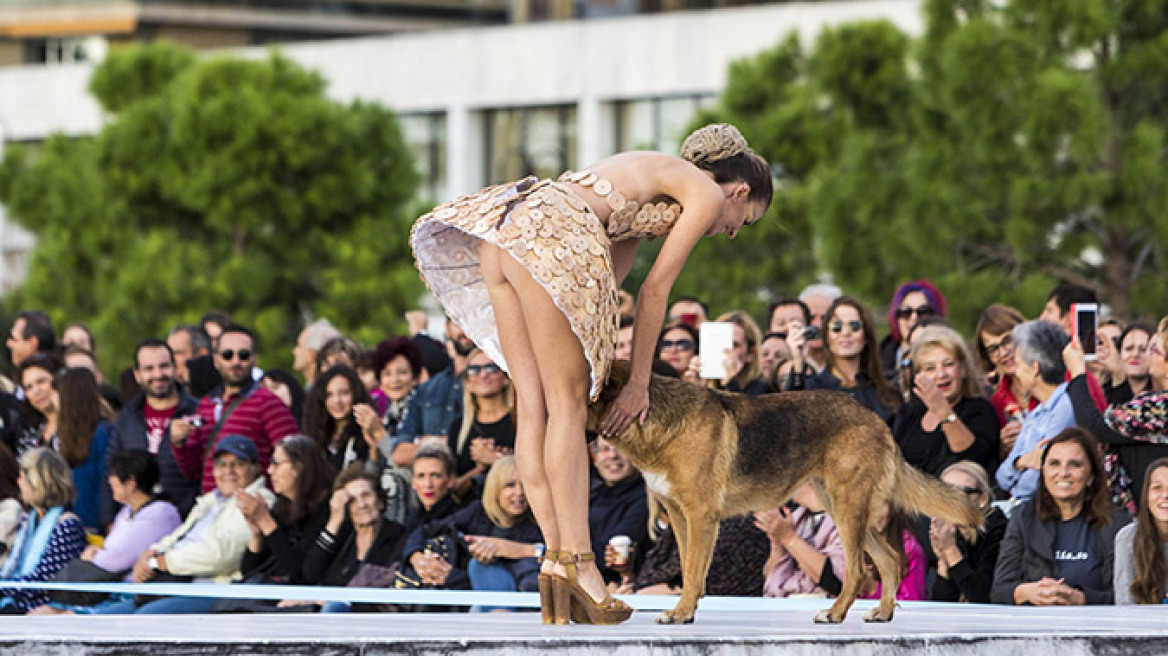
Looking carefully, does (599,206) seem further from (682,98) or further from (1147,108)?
(682,98)

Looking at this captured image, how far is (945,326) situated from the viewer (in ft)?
30.3

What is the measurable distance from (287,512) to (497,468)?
1.59 m

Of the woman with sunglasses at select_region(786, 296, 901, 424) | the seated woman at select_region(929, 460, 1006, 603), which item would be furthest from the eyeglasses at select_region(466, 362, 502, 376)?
the seated woman at select_region(929, 460, 1006, 603)

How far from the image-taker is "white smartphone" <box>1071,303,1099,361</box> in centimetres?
866

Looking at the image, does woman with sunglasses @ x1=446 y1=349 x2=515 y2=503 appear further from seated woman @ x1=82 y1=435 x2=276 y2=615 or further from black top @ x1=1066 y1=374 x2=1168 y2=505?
black top @ x1=1066 y1=374 x2=1168 y2=505

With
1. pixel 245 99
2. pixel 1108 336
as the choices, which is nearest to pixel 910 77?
pixel 245 99

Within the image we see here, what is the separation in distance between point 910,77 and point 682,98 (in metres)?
14.8

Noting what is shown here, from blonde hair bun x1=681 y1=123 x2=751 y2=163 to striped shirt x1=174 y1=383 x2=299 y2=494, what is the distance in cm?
498

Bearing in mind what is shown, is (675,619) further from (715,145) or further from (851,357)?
(851,357)

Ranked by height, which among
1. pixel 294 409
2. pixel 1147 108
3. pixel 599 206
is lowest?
pixel 294 409

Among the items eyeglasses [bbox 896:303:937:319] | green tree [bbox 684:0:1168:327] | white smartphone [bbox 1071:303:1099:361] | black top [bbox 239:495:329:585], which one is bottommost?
black top [bbox 239:495:329:585]

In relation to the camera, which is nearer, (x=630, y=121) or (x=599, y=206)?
(x=599, y=206)

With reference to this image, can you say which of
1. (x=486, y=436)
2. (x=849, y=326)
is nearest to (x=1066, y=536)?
(x=849, y=326)

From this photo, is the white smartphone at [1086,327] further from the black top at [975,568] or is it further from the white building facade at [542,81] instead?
the white building facade at [542,81]
